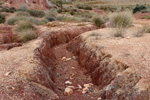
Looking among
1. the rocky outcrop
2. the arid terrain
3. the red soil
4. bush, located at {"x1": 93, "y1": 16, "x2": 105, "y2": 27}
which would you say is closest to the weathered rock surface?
the arid terrain

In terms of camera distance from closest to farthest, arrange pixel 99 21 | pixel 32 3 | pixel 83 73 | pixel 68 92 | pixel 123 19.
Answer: pixel 68 92, pixel 83 73, pixel 123 19, pixel 99 21, pixel 32 3

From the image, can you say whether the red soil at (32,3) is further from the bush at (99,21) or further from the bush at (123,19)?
the bush at (123,19)

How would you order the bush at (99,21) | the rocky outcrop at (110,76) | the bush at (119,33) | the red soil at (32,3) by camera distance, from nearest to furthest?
the rocky outcrop at (110,76) < the bush at (119,33) < the bush at (99,21) < the red soil at (32,3)

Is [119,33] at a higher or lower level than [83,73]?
higher

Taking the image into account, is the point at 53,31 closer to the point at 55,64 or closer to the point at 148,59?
the point at 55,64

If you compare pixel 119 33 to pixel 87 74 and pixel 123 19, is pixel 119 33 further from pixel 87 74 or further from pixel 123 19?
pixel 87 74

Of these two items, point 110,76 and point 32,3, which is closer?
point 110,76

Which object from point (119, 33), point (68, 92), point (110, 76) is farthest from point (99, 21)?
point (68, 92)

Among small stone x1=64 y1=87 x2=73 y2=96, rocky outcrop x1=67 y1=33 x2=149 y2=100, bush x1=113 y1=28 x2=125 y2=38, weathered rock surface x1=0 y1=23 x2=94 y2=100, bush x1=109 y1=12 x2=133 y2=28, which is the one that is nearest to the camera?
rocky outcrop x1=67 y1=33 x2=149 y2=100

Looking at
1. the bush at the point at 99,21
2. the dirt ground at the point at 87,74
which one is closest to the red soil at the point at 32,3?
the bush at the point at 99,21

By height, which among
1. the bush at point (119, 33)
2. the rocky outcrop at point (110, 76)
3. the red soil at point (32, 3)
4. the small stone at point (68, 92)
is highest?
the red soil at point (32, 3)

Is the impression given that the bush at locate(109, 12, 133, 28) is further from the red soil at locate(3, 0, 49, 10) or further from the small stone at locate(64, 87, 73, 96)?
the red soil at locate(3, 0, 49, 10)

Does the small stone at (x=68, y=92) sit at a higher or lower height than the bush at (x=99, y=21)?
lower

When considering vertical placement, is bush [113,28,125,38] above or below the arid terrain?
above
